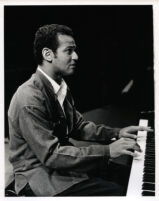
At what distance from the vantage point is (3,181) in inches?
46.8

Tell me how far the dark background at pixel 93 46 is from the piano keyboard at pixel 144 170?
0.17 metres

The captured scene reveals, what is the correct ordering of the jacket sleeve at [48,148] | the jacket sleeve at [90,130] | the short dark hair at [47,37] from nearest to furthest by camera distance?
the jacket sleeve at [48,148]
the short dark hair at [47,37]
the jacket sleeve at [90,130]

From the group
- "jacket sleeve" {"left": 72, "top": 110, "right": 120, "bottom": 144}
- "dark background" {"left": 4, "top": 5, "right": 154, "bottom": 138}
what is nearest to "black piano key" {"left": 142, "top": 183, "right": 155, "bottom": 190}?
"jacket sleeve" {"left": 72, "top": 110, "right": 120, "bottom": 144}

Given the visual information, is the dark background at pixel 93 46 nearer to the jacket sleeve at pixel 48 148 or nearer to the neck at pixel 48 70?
the neck at pixel 48 70

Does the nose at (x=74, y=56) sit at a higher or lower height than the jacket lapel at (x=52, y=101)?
higher

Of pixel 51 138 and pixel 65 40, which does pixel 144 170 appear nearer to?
pixel 51 138

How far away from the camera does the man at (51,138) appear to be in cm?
99

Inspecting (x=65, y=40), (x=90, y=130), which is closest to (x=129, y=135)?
(x=90, y=130)

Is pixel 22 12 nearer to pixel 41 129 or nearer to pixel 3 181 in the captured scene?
pixel 41 129

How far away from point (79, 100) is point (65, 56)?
0.21m

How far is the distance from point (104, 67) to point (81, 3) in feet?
0.95

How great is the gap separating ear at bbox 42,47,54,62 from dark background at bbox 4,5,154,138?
0.22ft

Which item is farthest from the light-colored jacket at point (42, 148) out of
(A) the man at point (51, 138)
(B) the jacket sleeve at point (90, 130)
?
(B) the jacket sleeve at point (90, 130)

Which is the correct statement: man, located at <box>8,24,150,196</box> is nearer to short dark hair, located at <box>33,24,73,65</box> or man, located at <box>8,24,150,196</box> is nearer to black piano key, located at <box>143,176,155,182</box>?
short dark hair, located at <box>33,24,73,65</box>
